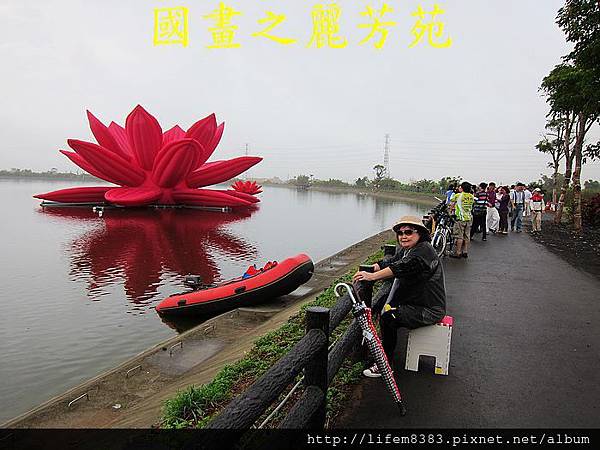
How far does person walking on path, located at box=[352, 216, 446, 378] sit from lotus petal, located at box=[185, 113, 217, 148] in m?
25.1

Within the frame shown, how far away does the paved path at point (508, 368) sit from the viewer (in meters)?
3.10

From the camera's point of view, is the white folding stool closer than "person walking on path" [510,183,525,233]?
Yes

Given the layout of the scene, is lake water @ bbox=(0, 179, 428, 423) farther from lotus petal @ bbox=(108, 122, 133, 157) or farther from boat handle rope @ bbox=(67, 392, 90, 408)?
lotus petal @ bbox=(108, 122, 133, 157)

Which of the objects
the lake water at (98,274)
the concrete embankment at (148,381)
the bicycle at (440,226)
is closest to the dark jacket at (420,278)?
the concrete embankment at (148,381)

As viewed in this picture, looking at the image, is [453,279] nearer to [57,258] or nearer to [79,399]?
[79,399]

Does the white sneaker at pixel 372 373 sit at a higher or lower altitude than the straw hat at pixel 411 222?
lower

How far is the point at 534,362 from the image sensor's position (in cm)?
411

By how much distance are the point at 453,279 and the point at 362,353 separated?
162 inches

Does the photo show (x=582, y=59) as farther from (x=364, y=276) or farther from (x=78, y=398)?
(x=78, y=398)

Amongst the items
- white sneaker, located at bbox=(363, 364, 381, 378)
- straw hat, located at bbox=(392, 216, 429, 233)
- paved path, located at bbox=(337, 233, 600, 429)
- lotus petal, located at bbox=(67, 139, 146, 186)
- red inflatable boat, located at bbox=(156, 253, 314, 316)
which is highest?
lotus petal, located at bbox=(67, 139, 146, 186)

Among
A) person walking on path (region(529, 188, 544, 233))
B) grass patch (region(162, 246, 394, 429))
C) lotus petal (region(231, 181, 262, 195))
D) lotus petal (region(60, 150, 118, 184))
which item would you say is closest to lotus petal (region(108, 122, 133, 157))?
lotus petal (region(60, 150, 118, 184))

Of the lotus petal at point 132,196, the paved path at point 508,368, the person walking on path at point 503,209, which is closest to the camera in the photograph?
the paved path at point 508,368

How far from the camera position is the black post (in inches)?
100

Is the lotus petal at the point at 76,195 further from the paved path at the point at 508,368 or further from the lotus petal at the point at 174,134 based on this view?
the paved path at the point at 508,368
